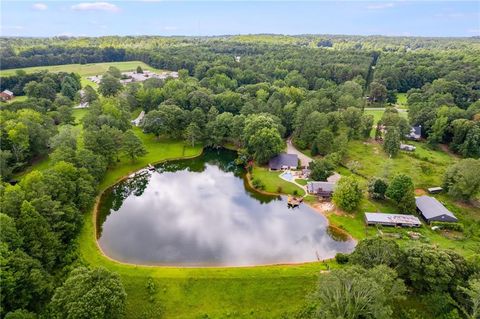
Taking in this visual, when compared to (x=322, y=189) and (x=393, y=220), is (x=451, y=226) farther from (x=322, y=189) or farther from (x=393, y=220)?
(x=322, y=189)

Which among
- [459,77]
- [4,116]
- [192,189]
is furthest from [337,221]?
[459,77]

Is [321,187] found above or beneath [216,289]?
above

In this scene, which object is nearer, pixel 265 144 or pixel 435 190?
pixel 435 190

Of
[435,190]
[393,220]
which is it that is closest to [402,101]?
[435,190]

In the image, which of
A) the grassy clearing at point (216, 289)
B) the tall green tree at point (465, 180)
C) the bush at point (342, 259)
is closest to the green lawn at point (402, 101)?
the tall green tree at point (465, 180)

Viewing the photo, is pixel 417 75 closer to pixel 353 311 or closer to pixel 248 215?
pixel 248 215

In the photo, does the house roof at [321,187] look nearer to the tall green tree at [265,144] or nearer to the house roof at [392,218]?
the house roof at [392,218]

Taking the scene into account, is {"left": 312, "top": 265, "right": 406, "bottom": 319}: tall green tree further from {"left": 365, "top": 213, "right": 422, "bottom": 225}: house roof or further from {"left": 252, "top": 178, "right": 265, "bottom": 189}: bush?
{"left": 252, "top": 178, "right": 265, "bottom": 189}: bush

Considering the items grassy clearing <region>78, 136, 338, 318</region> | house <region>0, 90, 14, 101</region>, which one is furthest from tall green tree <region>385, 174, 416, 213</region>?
house <region>0, 90, 14, 101</region>

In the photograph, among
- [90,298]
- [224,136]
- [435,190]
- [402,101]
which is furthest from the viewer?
[402,101]
